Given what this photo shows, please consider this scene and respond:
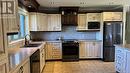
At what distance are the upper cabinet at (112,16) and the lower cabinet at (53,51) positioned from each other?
2.34 meters

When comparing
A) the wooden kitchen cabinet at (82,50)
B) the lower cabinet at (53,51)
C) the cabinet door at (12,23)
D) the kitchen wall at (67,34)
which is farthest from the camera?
the kitchen wall at (67,34)

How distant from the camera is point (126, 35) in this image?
626cm

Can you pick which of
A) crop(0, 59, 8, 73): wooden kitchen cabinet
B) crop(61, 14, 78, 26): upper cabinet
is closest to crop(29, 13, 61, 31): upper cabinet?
crop(61, 14, 78, 26): upper cabinet

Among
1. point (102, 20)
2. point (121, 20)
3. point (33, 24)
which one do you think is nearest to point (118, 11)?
point (121, 20)

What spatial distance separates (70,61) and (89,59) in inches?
37.1

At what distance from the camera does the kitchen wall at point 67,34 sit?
709 cm

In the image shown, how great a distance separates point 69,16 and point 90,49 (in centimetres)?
176

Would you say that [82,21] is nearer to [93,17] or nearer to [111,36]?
[93,17]

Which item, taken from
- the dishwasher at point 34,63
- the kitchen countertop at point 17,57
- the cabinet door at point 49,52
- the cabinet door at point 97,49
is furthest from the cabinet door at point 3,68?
the cabinet door at point 97,49

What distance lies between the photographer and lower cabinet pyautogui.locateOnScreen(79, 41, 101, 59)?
6.74 m

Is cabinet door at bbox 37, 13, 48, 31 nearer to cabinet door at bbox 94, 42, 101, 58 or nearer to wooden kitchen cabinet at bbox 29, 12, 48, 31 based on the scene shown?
wooden kitchen cabinet at bbox 29, 12, 48, 31

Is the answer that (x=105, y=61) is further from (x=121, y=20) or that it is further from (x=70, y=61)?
(x=121, y=20)

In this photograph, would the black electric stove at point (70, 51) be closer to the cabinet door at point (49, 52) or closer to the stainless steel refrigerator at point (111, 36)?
the cabinet door at point (49, 52)

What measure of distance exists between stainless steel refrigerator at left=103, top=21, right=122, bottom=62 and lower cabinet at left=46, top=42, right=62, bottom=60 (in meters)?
2.00
